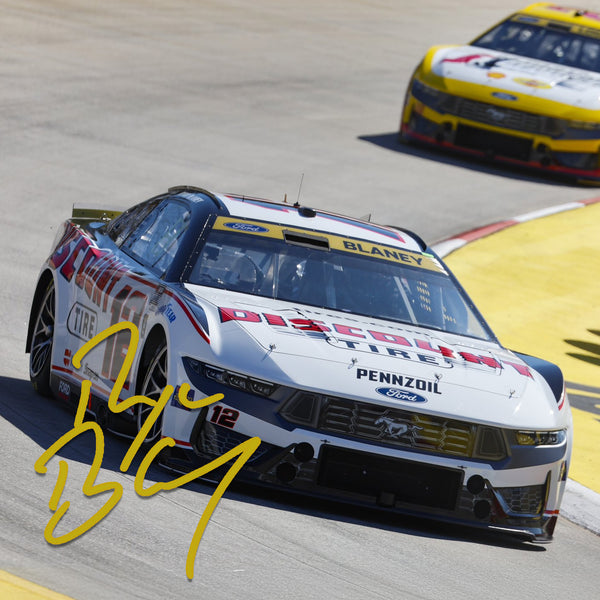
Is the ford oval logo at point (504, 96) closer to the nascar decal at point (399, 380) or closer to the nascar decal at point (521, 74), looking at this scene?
Answer: the nascar decal at point (521, 74)

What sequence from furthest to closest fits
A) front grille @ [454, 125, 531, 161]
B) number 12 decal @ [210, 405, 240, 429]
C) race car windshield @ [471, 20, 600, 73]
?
race car windshield @ [471, 20, 600, 73] < front grille @ [454, 125, 531, 161] < number 12 decal @ [210, 405, 240, 429]

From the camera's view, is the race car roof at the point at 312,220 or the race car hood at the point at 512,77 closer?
the race car roof at the point at 312,220

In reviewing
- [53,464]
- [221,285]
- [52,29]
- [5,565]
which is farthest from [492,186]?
[5,565]

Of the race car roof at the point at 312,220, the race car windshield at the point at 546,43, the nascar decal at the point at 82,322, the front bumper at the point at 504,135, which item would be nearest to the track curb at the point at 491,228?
the front bumper at the point at 504,135

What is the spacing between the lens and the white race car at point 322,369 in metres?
6.43

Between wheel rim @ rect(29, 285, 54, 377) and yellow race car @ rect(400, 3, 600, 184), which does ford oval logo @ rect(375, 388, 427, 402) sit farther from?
yellow race car @ rect(400, 3, 600, 184)

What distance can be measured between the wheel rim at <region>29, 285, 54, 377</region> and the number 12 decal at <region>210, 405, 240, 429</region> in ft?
6.96

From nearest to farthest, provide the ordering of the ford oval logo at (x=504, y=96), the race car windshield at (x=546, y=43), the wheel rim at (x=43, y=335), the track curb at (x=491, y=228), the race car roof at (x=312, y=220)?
1. the race car roof at (x=312, y=220)
2. the wheel rim at (x=43, y=335)
3. the track curb at (x=491, y=228)
4. the ford oval logo at (x=504, y=96)
5. the race car windshield at (x=546, y=43)

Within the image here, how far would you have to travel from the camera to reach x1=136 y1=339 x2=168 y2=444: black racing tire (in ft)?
22.0

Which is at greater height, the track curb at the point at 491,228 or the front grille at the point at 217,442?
the front grille at the point at 217,442

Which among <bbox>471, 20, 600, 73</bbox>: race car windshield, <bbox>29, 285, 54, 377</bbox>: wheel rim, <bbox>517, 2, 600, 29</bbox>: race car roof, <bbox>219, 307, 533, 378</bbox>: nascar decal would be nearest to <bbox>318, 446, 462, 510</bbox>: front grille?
<bbox>219, 307, 533, 378</bbox>: nascar decal

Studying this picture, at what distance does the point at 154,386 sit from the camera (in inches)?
268

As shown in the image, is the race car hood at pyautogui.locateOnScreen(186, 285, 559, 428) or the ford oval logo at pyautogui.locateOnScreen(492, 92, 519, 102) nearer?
the race car hood at pyautogui.locateOnScreen(186, 285, 559, 428)

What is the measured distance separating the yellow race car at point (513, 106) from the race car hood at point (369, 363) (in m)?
11.3
